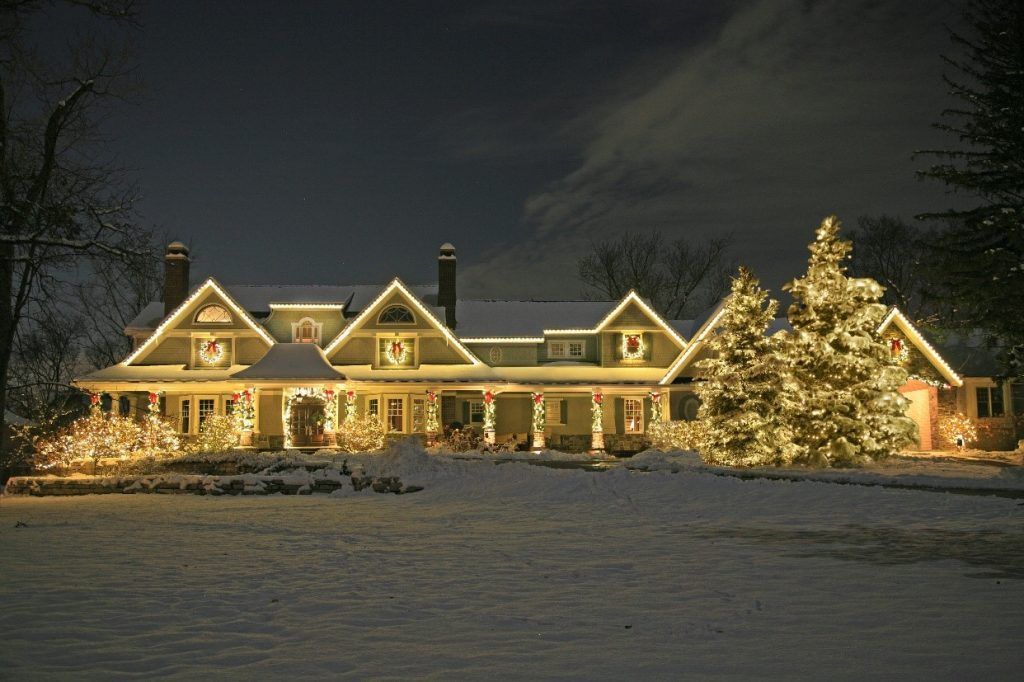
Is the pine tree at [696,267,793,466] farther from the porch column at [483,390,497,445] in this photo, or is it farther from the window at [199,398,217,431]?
the window at [199,398,217,431]

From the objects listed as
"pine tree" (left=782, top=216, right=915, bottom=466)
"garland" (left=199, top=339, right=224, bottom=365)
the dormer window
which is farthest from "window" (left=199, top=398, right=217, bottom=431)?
"pine tree" (left=782, top=216, right=915, bottom=466)

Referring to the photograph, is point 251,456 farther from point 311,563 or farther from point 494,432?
point 311,563

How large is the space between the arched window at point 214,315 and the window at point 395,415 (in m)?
7.63

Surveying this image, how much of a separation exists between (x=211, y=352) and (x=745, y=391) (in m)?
22.4

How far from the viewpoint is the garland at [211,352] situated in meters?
34.3

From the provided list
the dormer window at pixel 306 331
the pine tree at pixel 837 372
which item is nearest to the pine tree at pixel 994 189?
the pine tree at pixel 837 372

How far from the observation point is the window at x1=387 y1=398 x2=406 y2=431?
111ft

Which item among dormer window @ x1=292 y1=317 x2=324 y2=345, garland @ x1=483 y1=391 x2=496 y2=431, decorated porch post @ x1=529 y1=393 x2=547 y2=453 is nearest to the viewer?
garland @ x1=483 y1=391 x2=496 y2=431

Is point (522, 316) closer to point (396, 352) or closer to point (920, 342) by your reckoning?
point (396, 352)

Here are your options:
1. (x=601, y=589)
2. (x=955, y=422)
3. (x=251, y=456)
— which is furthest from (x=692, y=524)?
(x=955, y=422)

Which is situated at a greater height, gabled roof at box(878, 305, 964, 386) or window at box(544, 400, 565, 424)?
gabled roof at box(878, 305, 964, 386)

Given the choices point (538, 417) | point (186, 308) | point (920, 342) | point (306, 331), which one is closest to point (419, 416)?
point (538, 417)

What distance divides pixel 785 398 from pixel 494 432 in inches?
546

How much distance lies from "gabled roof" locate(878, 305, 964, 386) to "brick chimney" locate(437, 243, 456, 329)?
18096 mm
